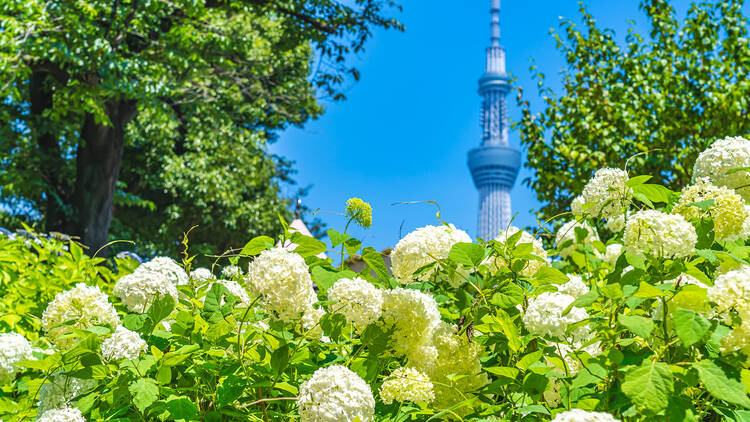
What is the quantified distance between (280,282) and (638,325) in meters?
0.79

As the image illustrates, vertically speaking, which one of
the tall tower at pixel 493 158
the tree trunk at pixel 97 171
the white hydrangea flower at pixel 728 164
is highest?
the tall tower at pixel 493 158

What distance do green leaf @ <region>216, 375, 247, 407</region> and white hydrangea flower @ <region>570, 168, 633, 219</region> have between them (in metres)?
1.16

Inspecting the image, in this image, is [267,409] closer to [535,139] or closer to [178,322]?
[178,322]

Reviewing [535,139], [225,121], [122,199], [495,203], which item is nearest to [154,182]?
[122,199]

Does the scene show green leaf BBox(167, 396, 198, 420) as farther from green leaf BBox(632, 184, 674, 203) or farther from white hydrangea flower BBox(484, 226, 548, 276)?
green leaf BBox(632, 184, 674, 203)

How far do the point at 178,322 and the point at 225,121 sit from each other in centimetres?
1360

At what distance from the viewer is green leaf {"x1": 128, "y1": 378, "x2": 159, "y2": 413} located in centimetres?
155

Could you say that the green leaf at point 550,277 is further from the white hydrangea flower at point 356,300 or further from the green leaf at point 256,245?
the green leaf at point 256,245

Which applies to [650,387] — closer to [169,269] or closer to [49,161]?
[169,269]

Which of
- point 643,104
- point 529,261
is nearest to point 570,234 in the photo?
point 529,261

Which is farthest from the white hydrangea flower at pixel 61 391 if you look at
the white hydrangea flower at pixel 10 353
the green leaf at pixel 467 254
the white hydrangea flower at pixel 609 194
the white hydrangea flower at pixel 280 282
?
the white hydrangea flower at pixel 609 194

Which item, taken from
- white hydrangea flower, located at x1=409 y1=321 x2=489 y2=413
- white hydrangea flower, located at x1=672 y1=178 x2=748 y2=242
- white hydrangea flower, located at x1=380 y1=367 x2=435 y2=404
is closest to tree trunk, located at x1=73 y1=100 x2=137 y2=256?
white hydrangea flower, located at x1=409 y1=321 x2=489 y2=413

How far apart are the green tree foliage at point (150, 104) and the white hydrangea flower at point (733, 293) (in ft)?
32.7

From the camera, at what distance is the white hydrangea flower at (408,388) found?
1526 millimetres
